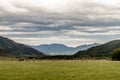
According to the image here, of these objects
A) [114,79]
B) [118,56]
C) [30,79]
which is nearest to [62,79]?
[30,79]

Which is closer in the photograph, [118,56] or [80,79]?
[80,79]

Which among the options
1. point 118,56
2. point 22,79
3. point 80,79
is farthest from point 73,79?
point 118,56

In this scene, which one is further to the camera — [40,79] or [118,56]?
[118,56]

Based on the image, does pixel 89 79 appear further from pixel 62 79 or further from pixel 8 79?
pixel 8 79

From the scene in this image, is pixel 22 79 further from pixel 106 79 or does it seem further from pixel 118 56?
pixel 118 56

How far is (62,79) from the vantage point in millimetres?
48156

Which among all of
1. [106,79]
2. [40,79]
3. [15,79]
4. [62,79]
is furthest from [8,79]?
[106,79]

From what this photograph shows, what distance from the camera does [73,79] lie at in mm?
48625

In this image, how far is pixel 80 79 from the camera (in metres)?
48.7

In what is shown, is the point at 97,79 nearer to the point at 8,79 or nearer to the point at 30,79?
the point at 30,79

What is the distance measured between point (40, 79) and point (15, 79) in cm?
431

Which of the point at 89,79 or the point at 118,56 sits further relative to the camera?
the point at 118,56

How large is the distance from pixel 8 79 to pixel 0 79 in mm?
1339

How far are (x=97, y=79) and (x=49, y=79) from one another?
26.7 ft
